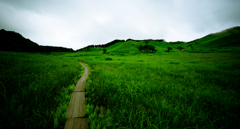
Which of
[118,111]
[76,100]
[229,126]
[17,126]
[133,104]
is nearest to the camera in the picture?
[17,126]

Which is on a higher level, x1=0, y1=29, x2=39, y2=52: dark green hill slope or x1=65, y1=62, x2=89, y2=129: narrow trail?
x1=0, y1=29, x2=39, y2=52: dark green hill slope

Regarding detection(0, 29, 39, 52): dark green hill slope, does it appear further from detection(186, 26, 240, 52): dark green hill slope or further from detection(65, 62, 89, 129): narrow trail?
detection(186, 26, 240, 52): dark green hill slope

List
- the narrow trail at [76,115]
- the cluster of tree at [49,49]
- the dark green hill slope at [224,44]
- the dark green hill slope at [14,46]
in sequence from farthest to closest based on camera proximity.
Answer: the cluster of tree at [49,49]
the dark green hill slope at [14,46]
the dark green hill slope at [224,44]
the narrow trail at [76,115]

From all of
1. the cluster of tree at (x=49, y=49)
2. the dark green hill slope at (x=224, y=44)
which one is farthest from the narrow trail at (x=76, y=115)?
the cluster of tree at (x=49, y=49)

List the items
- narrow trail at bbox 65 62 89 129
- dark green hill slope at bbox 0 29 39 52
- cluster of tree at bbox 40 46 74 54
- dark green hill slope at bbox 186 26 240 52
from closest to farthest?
narrow trail at bbox 65 62 89 129 < dark green hill slope at bbox 186 26 240 52 < dark green hill slope at bbox 0 29 39 52 < cluster of tree at bbox 40 46 74 54

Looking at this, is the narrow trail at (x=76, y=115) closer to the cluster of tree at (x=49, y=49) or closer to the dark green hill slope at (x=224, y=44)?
the dark green hill slope at (x=224, y=44)

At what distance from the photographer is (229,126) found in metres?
1.88

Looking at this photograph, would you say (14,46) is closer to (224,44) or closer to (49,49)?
(49,49)

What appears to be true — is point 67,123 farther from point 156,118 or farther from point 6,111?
point 156,118

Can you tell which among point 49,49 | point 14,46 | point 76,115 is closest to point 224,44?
point 76,115

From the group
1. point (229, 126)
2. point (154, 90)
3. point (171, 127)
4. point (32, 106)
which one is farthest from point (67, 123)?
point (229, 126)

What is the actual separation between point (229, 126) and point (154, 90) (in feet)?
6.28

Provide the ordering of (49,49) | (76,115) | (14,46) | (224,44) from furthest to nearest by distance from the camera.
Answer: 1. (49,49)
2. (14,46)
3. (224,44)
4. (76,115)

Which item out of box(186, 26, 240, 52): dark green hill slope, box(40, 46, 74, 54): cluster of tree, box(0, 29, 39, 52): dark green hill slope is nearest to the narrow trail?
box(186, 26, 240, 52): dark green hill slope
